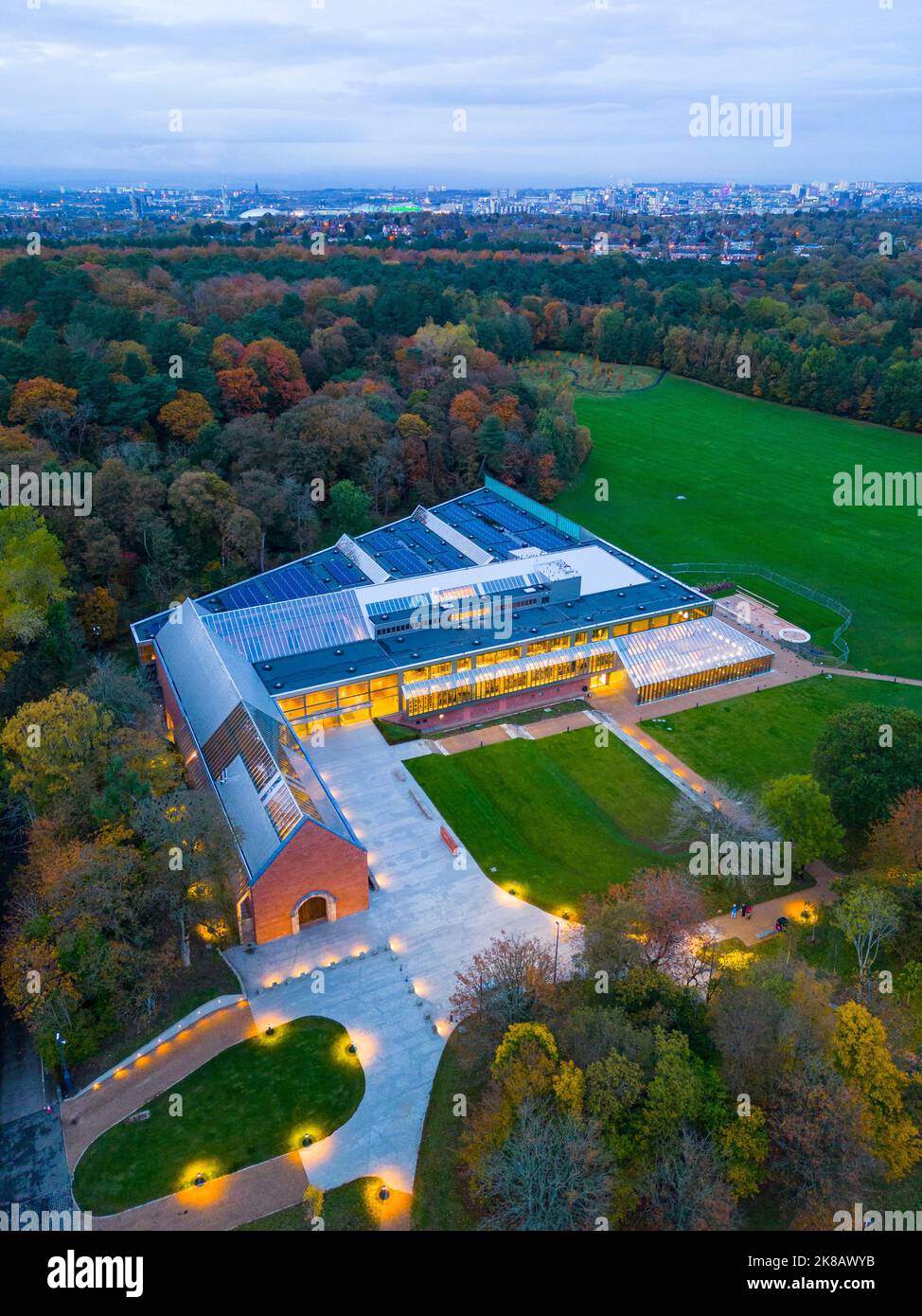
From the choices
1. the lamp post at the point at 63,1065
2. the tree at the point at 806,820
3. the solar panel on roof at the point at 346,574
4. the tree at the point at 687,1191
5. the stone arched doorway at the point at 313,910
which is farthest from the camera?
the solar panel on roof at the point at 346,574

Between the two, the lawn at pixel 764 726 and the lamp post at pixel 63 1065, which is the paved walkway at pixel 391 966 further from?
the lawn at pixel 764 726

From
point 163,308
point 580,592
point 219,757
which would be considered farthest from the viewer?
point 163,308

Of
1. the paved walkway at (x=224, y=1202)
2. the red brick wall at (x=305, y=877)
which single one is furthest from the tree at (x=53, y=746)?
the paved walkway at (x=224, y=1202)

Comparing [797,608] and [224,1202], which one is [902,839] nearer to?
[224,1202]

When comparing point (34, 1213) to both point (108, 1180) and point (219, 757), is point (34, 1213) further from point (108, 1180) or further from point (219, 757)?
point (219, 757)

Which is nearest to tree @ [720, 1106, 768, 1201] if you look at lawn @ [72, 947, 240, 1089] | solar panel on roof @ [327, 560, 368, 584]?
lawn @ [72, 947, 240, 1089]
